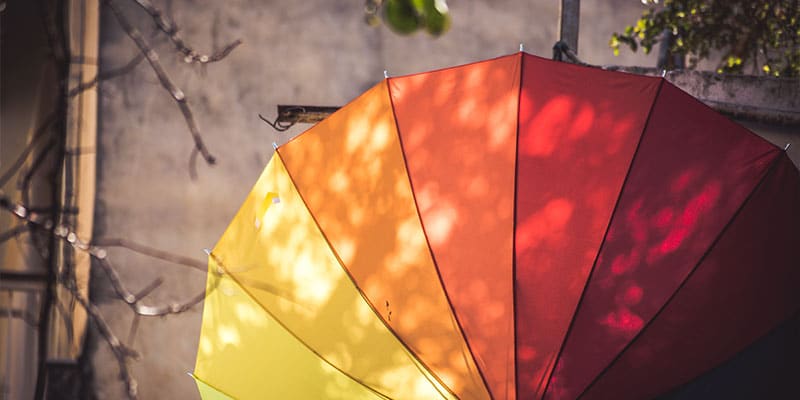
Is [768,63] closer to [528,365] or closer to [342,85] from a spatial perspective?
[342,85]

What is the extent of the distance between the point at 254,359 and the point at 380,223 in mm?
777

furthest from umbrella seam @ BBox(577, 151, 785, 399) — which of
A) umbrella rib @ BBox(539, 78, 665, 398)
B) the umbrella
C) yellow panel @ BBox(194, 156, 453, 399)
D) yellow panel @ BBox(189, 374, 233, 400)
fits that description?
yellow panel @ BBox(189, 374, 233, 400)

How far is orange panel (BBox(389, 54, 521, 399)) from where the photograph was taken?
8.71 ft

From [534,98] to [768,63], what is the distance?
15.1 feet

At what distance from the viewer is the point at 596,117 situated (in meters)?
2.82

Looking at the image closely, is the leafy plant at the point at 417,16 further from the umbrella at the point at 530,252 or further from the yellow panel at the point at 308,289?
the yellow panel at the point at 308,289

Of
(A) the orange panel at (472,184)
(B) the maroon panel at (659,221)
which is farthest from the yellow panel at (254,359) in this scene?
(B) the maroon panel at (659,221)

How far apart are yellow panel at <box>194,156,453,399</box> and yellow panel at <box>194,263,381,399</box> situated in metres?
0.04

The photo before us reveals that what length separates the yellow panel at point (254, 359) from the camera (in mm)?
2844

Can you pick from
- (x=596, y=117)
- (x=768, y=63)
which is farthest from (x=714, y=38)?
(x=596, y=117)

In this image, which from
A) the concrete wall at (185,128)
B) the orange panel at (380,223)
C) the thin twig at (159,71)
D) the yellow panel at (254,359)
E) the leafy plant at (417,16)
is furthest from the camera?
the concrete wall at (185,128)

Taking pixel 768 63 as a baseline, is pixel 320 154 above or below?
below

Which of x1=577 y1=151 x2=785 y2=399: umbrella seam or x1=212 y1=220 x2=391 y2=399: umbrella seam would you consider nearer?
x1=577 y1=151 x2=785 y2=399: umbrella seam

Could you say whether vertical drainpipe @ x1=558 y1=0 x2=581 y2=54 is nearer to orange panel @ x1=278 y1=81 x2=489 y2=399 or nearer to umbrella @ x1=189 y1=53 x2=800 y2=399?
umbrella @ x1=189 y1=53 x2=800 y2=399
